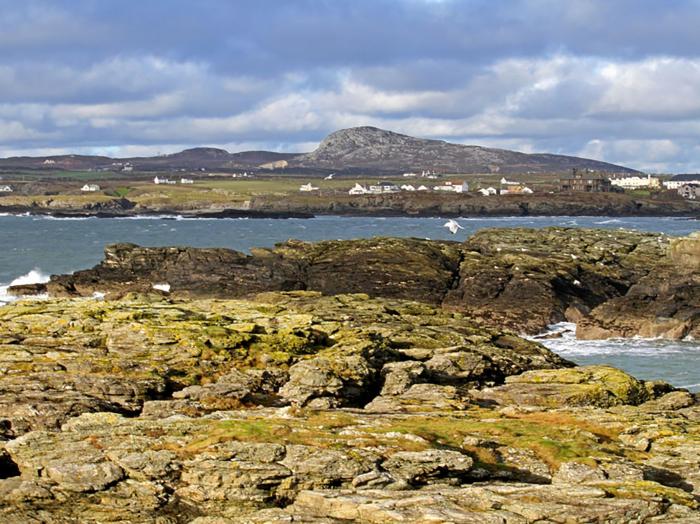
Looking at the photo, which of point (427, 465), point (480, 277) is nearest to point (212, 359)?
point (427, 465)

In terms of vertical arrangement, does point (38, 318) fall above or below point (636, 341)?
above

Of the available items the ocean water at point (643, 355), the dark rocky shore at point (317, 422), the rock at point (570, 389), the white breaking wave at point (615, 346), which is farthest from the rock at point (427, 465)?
the white breaking wave at point (615, 346)

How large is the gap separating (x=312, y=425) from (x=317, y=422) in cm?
48

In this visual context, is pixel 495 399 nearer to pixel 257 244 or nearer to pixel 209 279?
pixel 209 279

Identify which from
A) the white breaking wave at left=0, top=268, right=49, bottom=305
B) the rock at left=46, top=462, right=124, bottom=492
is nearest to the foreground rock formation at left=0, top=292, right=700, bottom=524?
the rock at left=46, top=462, right=124, bottom=492

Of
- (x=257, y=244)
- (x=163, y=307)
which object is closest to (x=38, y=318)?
(x=163, y=307)

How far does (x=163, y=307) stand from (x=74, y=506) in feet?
71.2

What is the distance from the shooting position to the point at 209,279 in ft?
235

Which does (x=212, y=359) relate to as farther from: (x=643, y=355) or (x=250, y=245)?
(x=250, y=245)

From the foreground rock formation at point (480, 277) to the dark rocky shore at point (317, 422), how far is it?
49.7 ft

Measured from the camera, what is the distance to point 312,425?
23.0 metres

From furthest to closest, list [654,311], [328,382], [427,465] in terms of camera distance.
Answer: [654,311], [328,382], [427,465]

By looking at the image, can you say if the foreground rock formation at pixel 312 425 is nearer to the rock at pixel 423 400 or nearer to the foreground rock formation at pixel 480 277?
the rock at pixel 423 400

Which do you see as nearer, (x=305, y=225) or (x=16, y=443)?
(x=16, y=443)
